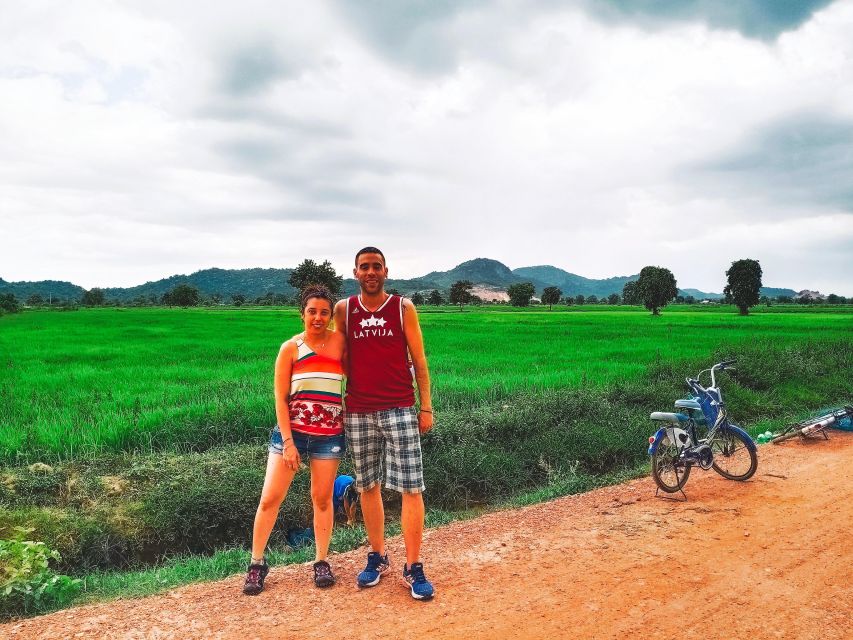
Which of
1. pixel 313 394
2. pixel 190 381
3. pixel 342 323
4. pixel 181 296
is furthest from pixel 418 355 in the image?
pixel 181 296

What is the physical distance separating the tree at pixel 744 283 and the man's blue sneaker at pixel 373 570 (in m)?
63.4

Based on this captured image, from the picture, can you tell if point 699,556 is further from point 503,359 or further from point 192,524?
point 503,359

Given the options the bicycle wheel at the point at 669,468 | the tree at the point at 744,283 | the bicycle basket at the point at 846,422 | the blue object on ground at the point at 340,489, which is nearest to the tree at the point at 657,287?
the tree at the point at 744,283

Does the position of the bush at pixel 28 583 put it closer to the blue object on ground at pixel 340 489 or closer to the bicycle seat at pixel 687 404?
the blue object on ground at pixel 340 489

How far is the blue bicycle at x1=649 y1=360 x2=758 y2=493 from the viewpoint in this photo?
6133 mm

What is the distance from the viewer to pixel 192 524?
6.27 meters

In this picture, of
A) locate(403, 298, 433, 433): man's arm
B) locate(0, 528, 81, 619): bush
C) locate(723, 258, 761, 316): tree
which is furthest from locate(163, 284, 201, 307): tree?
locate(403, 298, 433, 433): man's arm

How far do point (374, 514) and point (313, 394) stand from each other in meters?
1.03

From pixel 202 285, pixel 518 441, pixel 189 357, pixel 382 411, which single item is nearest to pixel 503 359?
pixel 518 441

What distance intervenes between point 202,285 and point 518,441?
20730 centimetres

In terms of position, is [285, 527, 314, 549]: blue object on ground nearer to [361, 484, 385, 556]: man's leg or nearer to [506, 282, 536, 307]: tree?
[361, 484, 385, 556]: man's leg

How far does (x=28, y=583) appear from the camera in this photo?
162 inches

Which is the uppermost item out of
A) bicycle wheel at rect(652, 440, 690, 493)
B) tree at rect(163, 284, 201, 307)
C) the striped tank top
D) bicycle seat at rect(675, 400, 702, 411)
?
tree at rect(163, 284, 201, 307)

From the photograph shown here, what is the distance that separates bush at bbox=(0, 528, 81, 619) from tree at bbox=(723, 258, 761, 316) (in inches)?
2547
